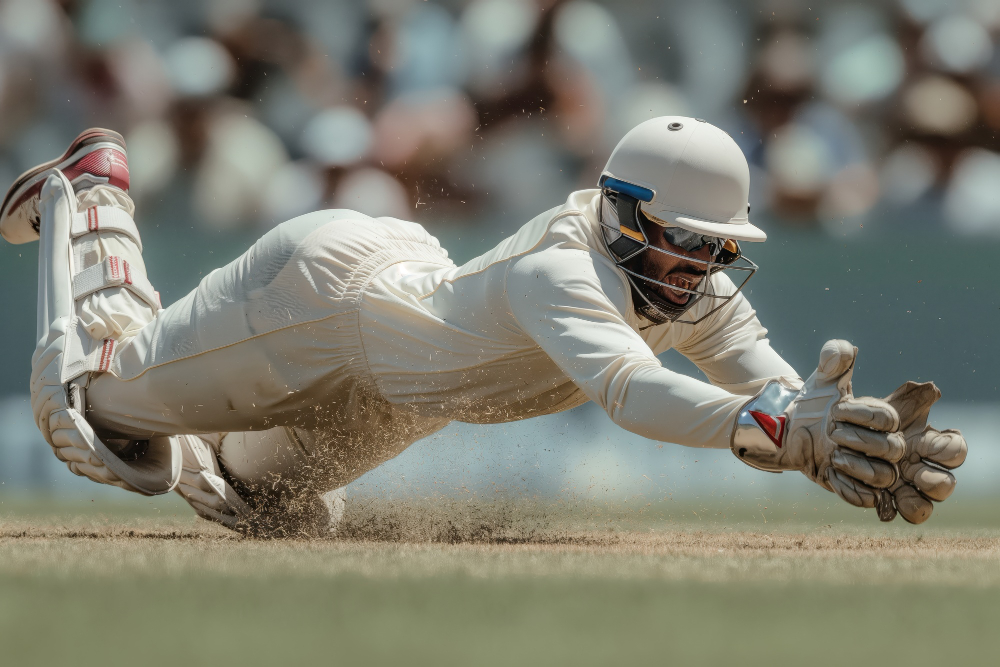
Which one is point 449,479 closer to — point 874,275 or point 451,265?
point 451,265

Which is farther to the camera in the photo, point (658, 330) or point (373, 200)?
point (373, 200)

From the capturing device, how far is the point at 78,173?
135 inches

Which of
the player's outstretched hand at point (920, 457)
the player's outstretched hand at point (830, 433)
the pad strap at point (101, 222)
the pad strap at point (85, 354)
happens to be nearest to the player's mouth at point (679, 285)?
the player's outstretched hand at point (830, 433)

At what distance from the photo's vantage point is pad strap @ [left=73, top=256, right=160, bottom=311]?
3168mm

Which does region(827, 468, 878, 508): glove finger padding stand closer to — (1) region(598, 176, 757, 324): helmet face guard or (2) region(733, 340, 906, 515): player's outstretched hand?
(2) region(733, 340, 906, 515): player's outstretched hand

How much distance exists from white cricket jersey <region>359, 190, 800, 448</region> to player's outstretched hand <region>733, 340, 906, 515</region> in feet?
0.26

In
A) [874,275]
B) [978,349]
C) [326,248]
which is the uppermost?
[326,248]

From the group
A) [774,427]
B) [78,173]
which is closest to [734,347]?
[774,427]

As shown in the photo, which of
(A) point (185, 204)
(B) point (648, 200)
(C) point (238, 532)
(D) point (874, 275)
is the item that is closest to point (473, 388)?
(B) point (648, 200)

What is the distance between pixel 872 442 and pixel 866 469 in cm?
5

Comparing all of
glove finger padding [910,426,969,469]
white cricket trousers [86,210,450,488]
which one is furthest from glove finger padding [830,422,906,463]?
white cricket trousers [86,210,450,488]

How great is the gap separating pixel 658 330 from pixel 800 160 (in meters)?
3.44

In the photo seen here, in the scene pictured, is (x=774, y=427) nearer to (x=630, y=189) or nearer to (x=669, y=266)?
(x=669, y=266)

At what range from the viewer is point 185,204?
5648 millimetres
